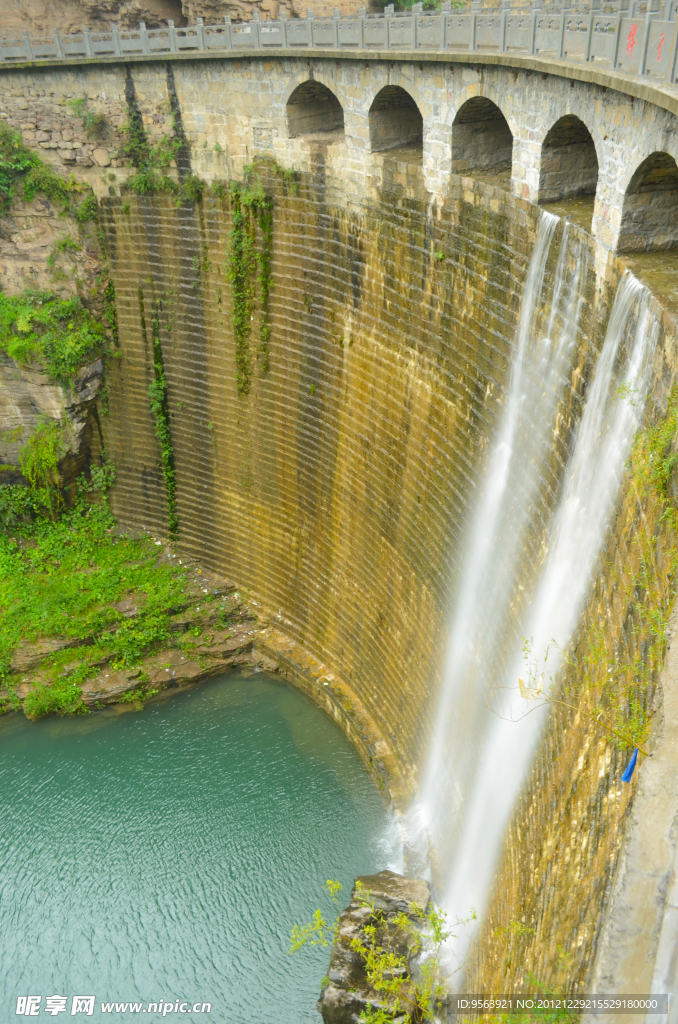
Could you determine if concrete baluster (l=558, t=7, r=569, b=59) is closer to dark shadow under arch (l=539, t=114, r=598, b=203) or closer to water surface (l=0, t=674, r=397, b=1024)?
dark shadow under arch (l=539, t=114, r=598, b=203)

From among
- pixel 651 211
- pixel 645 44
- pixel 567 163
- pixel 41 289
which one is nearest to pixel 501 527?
pixel 651 211

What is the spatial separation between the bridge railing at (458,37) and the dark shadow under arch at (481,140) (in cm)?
92

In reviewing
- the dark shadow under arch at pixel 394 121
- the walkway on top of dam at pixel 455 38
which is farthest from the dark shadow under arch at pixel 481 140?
the dark shadow under arch at pixel 394 121

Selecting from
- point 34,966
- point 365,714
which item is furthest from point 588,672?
point 34,966

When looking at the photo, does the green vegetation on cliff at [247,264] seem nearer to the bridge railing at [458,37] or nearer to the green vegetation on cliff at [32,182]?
the bridge railing at [458,37]

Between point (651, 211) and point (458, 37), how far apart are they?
4208 mm

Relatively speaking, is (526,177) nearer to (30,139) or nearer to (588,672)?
(588,672)

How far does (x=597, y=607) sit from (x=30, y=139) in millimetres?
15541

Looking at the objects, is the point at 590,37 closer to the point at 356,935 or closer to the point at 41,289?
the point at 356,935

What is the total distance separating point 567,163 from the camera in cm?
1025

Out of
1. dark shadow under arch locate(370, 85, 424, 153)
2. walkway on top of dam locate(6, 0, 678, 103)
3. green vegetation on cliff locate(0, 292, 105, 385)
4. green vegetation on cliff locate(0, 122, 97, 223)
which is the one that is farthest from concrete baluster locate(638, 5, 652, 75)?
green vegetation on cliff locate(0, 292, 105, 385)

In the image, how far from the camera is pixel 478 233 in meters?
11.6

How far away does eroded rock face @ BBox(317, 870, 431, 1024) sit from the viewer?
10.5 m

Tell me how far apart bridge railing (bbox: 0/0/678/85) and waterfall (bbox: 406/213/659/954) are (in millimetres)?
1859
